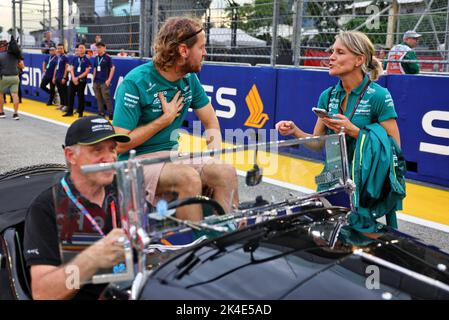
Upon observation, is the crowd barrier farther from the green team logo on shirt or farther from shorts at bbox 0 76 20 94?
the green team logo on shirt

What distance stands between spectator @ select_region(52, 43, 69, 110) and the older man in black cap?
12366 mm

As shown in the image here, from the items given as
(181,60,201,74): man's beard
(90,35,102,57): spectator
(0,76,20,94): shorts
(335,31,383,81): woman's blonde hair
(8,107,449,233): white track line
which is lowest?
(8,107,449,233): white track line

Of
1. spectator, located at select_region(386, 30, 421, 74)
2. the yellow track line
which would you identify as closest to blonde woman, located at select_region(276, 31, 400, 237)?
the yellow track line

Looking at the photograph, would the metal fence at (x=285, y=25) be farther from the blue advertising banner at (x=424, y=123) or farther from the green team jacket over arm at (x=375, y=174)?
the green team jacket over arm at (x=375, y=174)

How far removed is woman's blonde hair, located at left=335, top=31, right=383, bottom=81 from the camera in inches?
133

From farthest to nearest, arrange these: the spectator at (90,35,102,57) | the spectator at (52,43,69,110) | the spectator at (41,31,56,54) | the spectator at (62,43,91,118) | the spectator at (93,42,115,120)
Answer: the spectator at (41,31,56,54)
the spectator at (52,43,69,110)
the spectator at (62,43,91,118)
the spectator at (90,35,102,57)
the spectator at (93,42,115,120)

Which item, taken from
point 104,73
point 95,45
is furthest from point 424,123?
point 95,45

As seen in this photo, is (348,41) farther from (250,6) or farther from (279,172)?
(250,6)

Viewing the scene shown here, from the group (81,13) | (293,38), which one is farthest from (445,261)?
(81,13)

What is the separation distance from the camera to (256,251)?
2.01 m

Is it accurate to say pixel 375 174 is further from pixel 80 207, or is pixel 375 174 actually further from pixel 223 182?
pixel 80 207

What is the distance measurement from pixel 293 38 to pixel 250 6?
4.16ft

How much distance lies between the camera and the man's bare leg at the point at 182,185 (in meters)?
2.04
